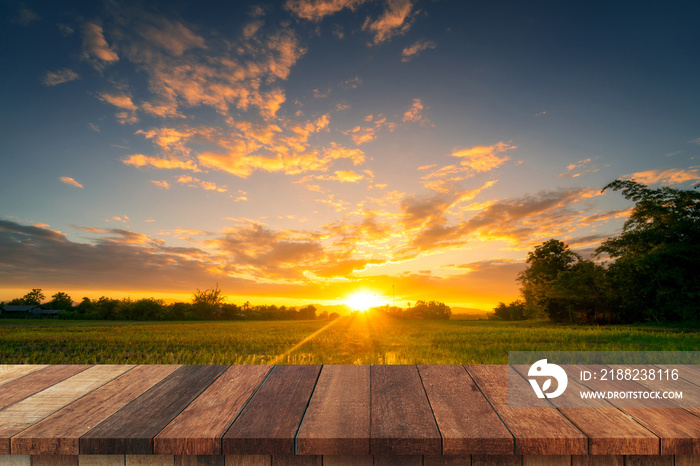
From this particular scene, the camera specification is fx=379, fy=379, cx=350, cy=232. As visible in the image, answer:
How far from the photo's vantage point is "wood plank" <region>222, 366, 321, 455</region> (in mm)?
1981

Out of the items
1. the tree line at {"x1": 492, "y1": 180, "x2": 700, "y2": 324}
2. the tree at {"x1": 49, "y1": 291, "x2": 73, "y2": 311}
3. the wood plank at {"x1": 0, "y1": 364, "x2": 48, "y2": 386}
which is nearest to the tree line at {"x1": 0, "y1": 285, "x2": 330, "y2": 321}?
the tree at {"x1": 49, "y1": 291, "x2": 73, "y2": 311}

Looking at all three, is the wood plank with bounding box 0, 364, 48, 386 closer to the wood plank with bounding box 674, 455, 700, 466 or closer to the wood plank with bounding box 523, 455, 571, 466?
the wood plank with bounding box 523, 455, 571, 466

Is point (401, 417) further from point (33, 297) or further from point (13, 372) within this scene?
point (33, 297)

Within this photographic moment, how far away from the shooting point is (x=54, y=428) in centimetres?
215

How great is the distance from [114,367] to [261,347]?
7.69 metres

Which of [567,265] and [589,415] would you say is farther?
[567,265]

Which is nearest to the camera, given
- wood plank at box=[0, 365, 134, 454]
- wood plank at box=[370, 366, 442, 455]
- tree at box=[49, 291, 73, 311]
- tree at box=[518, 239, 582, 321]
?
wood plank at box=[370, 366, 442, 455]

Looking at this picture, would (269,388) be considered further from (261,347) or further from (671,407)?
(261,347)

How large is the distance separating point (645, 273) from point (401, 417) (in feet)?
106

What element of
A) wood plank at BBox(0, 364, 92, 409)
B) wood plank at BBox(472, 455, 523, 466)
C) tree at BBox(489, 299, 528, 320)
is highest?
wood plank at BBox(0, 364, 92, 409)

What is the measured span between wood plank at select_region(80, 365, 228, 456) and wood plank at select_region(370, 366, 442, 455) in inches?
47.8

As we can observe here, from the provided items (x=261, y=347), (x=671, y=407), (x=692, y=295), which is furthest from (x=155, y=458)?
(x=692, y=295)

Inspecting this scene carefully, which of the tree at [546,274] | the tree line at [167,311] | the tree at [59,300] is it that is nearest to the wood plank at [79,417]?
the tree at [546,274]

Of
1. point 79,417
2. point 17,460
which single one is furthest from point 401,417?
point 17,460
